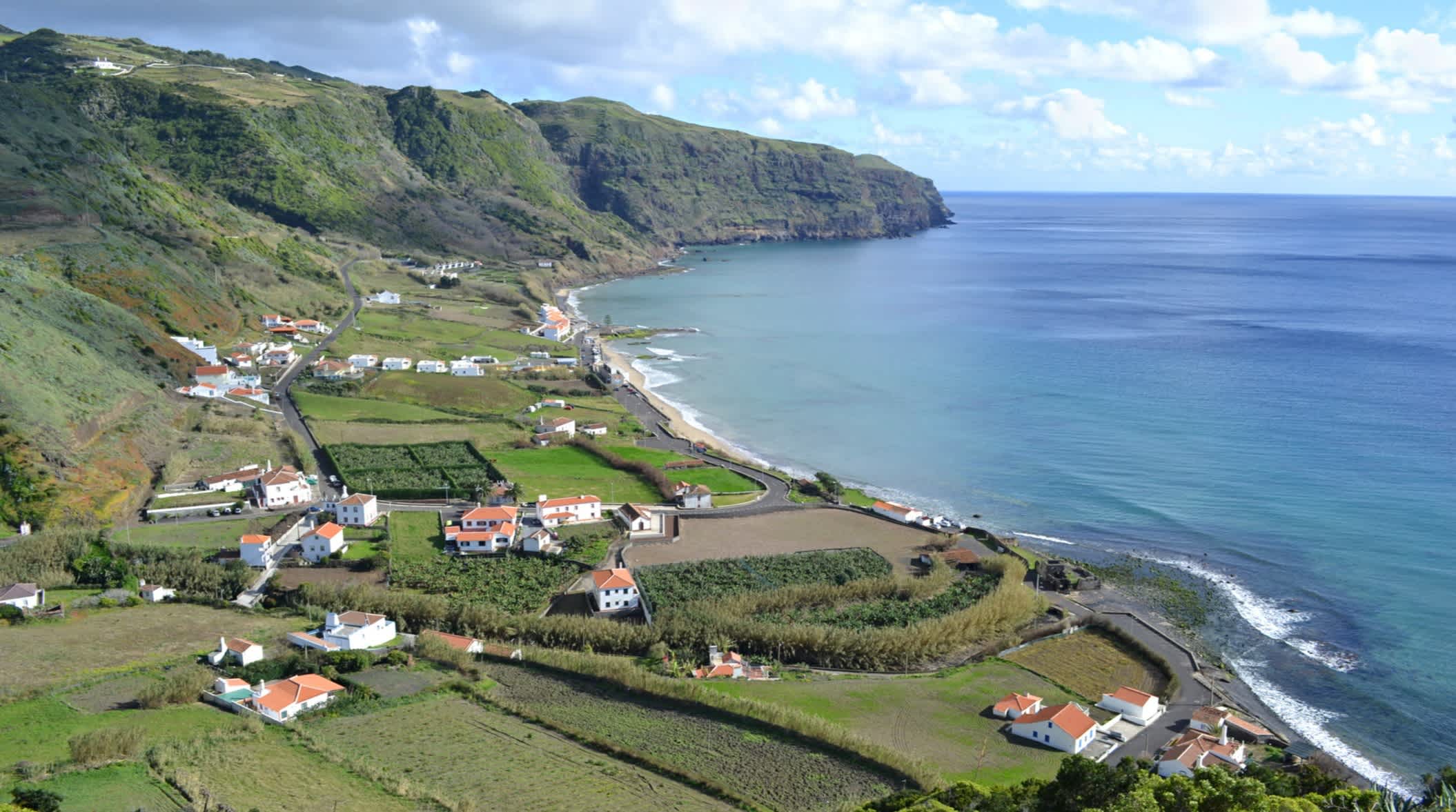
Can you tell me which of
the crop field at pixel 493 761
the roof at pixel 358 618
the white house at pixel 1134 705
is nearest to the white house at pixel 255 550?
the roof at pixel 358 618

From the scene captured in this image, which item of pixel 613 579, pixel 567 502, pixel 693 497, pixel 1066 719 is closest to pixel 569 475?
pixel 567 502

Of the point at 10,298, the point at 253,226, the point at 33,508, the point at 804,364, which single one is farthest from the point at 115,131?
the point at 33,508

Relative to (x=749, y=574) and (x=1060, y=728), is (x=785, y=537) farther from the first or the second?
(x=1060, y=728)

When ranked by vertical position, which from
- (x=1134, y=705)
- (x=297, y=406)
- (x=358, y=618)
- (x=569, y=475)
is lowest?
(x=1134, y=705)

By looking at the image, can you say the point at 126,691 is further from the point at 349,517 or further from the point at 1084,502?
the point at 1084,502

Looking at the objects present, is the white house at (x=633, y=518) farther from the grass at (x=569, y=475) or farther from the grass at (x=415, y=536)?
the grass at (x=415, y=536)

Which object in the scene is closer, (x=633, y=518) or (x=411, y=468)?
(x=633, y=518)
